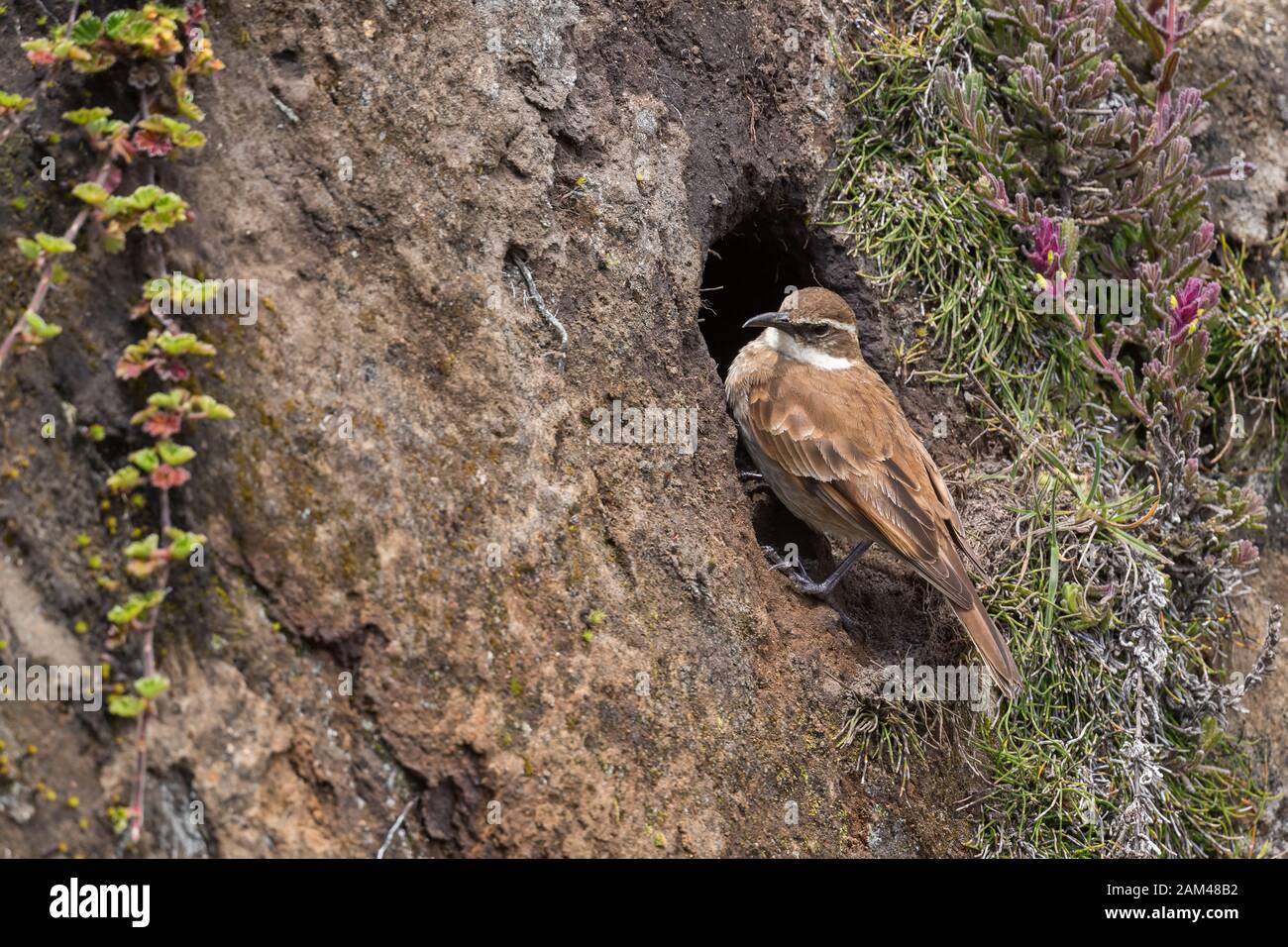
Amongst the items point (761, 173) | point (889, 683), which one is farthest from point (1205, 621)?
point (761, 173)

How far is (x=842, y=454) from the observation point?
6.07 m

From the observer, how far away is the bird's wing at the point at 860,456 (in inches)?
229

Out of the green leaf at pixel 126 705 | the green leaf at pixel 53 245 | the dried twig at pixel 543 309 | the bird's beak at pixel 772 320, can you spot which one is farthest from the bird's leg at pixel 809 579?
the green leaf at pixel 53 245

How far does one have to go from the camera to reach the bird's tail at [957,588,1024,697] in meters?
5.55

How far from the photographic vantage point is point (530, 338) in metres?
4.95

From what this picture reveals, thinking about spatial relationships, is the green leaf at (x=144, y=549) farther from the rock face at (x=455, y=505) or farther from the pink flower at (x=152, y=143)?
the pink flower at (x=152, y=143)

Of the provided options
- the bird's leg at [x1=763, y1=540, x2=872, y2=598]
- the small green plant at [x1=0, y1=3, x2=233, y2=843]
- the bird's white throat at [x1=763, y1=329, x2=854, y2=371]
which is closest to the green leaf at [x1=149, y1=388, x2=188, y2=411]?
the small green plant at [x1=0, y1=3, x2=233, y2=843]

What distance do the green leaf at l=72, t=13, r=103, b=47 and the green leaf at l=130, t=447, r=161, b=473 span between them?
1.55m

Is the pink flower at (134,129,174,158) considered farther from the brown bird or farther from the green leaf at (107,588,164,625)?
the brown bird
